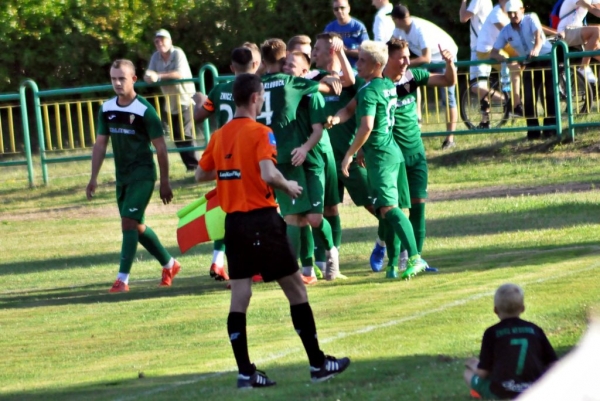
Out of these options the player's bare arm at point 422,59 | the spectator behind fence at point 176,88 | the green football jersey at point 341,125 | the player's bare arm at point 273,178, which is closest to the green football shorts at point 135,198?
the green football jersey at point 341,125

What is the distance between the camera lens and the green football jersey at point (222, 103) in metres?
10.7

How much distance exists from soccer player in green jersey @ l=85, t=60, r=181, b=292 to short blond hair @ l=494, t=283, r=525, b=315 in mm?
6070

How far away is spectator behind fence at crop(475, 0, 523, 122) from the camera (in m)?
19.5

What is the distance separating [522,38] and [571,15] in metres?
1.40

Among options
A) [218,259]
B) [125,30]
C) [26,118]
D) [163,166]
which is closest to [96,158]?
[163,166]

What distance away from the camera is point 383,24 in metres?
20.0

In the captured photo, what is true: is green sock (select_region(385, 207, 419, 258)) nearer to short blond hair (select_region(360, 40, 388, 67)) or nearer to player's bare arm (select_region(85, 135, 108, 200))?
short blond hair (select_region(360, 40, 388, 67))

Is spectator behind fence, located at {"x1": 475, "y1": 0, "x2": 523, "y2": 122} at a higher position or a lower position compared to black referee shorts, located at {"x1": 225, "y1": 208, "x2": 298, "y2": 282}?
higher

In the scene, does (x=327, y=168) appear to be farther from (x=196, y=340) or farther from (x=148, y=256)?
(x=148, y=256)

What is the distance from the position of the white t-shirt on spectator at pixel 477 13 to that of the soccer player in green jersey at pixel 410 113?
9.53m

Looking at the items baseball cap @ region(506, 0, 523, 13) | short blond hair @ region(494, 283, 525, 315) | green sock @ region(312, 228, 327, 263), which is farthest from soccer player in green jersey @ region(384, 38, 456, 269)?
baseball cap @ region(506, 0, 523, 13)

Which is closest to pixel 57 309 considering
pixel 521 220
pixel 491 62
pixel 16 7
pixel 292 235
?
pixel 292 235

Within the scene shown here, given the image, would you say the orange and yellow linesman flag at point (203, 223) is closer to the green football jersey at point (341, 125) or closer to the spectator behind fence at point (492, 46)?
the green football jersey at point (341, 125)

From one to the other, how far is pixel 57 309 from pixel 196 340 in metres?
2.43
